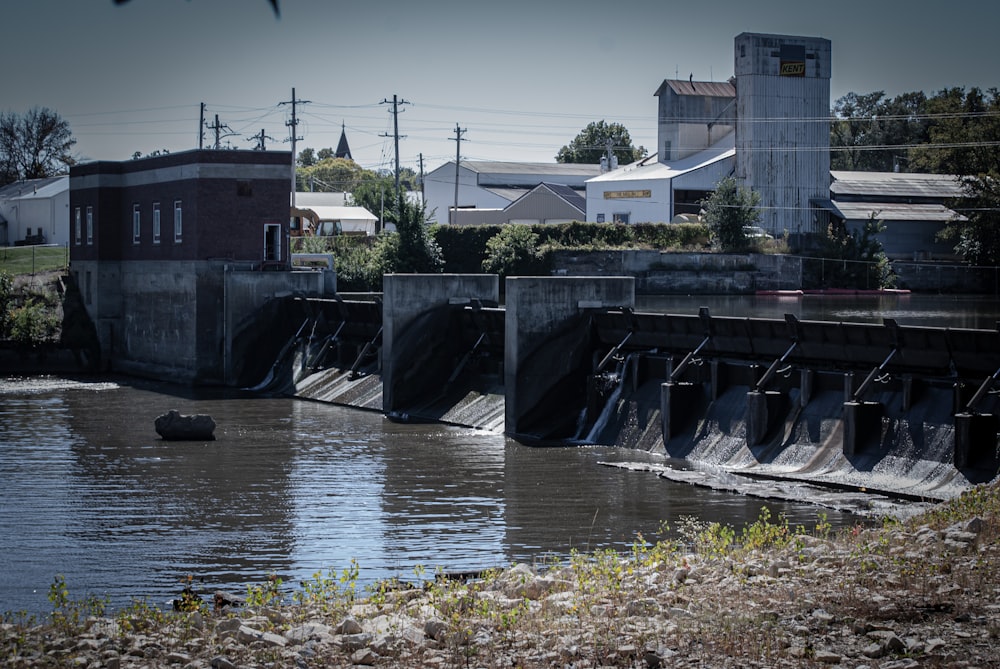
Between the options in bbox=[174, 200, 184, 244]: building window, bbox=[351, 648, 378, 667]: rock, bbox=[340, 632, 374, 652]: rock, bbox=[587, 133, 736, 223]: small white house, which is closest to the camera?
bbox=[351, 648, 378, 667]: rock

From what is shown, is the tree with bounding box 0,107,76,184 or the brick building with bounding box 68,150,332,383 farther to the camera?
the tree with bounding box 0,107,76,184

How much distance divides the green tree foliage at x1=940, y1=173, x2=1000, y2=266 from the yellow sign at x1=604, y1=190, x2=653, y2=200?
20.8 meters

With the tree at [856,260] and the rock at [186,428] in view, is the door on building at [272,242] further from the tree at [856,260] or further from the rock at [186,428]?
the tree at [856,260]

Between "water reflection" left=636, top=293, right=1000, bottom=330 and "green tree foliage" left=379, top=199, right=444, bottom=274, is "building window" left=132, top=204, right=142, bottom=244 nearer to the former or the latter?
"green tree foliage" left=379, top=199, right=444, bottom=274

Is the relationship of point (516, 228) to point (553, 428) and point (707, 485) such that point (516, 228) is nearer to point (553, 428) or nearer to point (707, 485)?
point (553, 428)

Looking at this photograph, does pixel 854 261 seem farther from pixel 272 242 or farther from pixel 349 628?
pixel 349 628

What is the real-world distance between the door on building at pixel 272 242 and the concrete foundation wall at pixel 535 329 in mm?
17416

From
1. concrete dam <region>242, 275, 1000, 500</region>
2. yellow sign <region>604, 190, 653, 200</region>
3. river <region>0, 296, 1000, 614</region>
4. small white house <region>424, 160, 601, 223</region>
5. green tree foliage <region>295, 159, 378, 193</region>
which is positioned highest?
green tree foliage <region>295, 159, 378, 193</region>

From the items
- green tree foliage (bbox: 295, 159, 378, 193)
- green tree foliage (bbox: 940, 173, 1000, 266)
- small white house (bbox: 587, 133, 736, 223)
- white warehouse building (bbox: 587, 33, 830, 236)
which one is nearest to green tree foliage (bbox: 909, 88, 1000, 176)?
green tree foliage (bbox: 940, 173, 1000, 266)

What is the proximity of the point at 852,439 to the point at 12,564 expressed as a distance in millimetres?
14965

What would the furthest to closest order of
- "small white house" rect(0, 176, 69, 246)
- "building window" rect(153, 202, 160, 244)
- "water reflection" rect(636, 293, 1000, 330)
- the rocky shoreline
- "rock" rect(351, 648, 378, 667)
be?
"small white house" rect(0, 176, 69, 246) < "water reflection" rect(636, 293, 1000, 330) < "building window" rect(153, 202, 160, 244) < "rock" rect(351, 648, 378, 667) < the rocky shoreline

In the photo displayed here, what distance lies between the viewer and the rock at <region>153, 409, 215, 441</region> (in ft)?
105

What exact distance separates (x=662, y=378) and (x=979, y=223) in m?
58.8

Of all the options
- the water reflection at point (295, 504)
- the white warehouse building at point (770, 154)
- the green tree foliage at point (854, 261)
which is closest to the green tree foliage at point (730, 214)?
the white warehouse building at point (770, 154)
